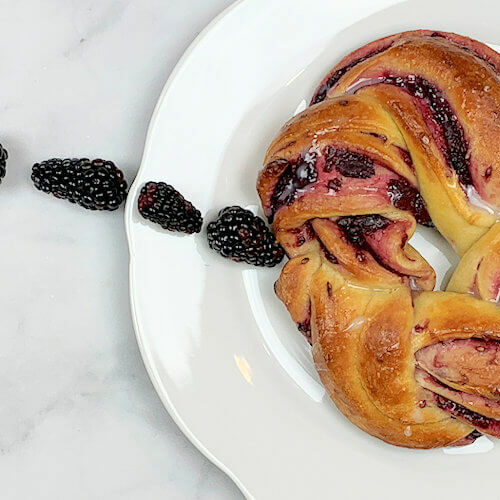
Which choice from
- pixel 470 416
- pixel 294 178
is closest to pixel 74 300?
pixel 294 178

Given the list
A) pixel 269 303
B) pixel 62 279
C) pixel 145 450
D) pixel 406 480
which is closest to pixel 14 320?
pixel 62 279

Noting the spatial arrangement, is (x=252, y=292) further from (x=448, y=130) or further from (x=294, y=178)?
(x=448, y=130)

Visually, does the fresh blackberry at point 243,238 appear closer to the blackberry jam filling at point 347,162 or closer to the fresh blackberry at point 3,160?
the blackberry jam filling at point 347,162

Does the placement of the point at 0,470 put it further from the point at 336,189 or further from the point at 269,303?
Result: the point at 336,189

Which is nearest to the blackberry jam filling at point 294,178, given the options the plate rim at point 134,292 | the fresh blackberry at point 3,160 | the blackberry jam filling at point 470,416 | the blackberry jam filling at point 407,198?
the blackberry jam filling at point 407,198

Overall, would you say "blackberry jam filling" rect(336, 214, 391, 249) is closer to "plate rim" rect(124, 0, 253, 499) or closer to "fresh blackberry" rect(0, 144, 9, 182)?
"plate rim" rect(124, 0, 253, 499)
